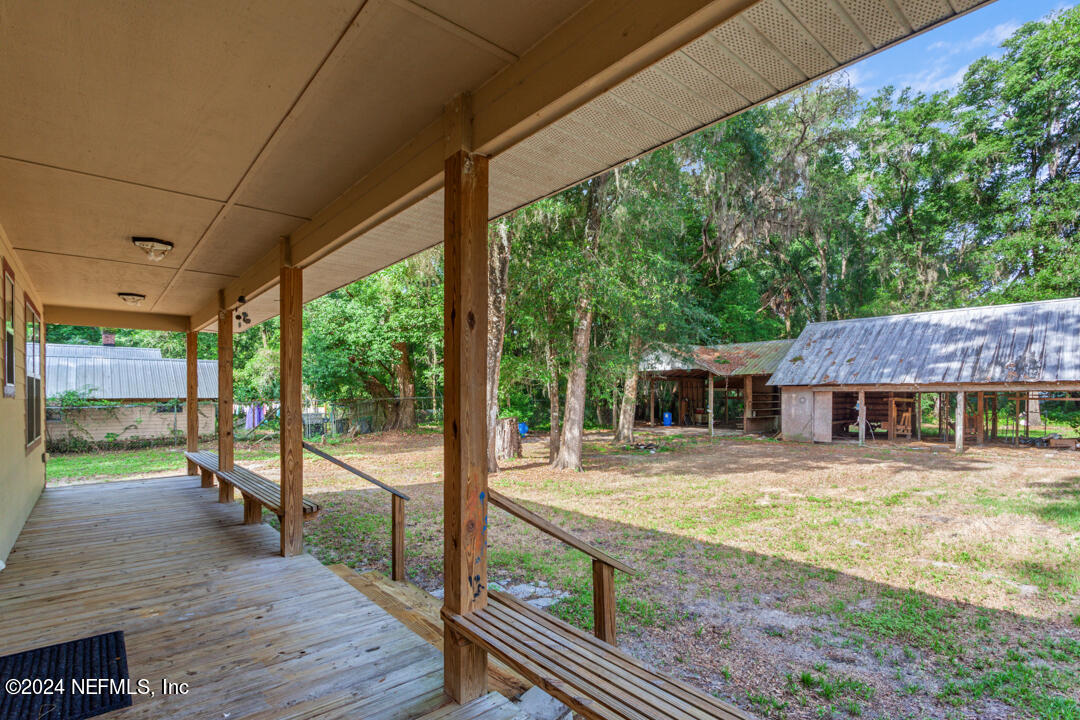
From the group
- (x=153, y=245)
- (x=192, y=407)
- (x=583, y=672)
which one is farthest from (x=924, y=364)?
(x=192, y=407)

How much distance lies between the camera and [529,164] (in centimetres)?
227

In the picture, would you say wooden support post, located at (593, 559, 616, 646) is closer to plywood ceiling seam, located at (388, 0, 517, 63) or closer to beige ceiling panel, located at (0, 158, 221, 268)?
plywood ceiling seam, located at (388, 0, 517, 63)

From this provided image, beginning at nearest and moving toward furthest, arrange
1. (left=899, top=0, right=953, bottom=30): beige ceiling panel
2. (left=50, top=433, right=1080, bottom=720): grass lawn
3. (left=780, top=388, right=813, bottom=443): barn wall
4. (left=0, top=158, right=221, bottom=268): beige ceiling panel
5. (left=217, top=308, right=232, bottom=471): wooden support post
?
(left=899, top=0, right=953, bottom=30): beige ceiling panel → (left=0, top=158, right=221, bottom=268): beige ceiling panel → (left=50, top=433, right=1080, bottom=720): grass lawn → (left=217, top=308, right=232, bottom=471): wooden support post → (left=780, top=388, right=813, bottom=443): barn wall

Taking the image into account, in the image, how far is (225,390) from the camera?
5.88 m

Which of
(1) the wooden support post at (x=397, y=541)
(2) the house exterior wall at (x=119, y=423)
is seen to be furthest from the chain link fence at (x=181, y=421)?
(1) the wooden support post at (x=397, y=541)

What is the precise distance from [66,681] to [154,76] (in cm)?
260

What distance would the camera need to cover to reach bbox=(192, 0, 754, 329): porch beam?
1.36 meters

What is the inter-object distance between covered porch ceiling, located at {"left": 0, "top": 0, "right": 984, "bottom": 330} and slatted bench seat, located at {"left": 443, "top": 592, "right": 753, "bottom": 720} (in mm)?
1857

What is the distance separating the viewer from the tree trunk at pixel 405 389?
1756cm

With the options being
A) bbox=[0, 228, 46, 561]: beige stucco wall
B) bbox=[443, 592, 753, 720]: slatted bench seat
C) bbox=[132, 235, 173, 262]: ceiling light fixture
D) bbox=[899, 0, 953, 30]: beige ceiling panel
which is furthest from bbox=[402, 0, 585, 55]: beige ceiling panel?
bbox=[0, 228, 46, 561]: beige stucco wall

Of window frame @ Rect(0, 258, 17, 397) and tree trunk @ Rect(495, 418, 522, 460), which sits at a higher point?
window frame @ Rect(0, 258, 17, 397)

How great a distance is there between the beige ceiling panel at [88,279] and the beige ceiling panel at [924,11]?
5727 mm

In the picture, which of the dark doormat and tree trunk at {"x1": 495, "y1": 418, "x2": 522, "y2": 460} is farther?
tree trunk at {"x1": 495, "y1": 418, "x2": 522, "y2": 460}

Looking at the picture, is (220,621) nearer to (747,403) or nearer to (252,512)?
(252,512)
